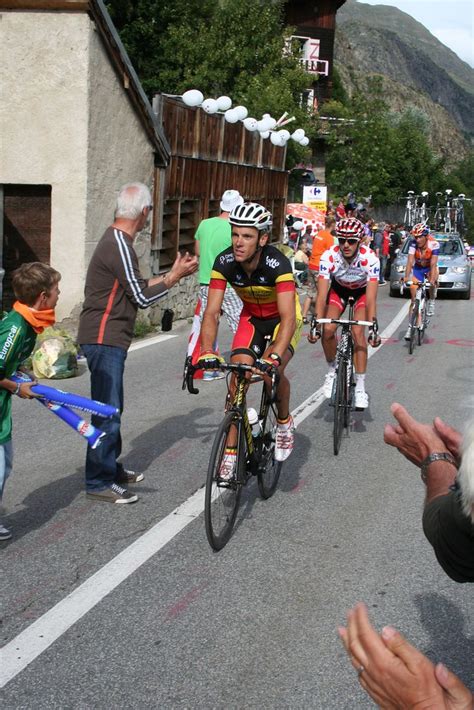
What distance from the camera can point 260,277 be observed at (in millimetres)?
6277

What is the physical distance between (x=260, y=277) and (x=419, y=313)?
9.35 meters

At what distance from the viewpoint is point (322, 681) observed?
400cm

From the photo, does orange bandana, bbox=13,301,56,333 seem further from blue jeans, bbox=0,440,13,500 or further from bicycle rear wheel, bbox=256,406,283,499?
bicycle rear wheel, bbox=256,406,283,499

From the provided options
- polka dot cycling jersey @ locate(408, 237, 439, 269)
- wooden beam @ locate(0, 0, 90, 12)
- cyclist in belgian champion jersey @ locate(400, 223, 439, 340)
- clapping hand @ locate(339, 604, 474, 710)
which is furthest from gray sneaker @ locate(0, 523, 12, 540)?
polka dot cycling jersey @ locate(408, 237, 439, 269)

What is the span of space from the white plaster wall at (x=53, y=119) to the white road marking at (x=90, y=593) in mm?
8912

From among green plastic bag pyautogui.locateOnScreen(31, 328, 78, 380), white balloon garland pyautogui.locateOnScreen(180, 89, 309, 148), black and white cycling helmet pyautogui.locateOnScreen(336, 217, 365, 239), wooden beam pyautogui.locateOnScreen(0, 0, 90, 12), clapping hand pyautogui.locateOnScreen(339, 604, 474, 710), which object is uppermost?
wooden beam pyautogui.locateOnScreen(0, 0, 90, 12)

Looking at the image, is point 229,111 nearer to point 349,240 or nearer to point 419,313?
point 419,313

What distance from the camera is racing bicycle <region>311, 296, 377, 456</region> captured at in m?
7.97

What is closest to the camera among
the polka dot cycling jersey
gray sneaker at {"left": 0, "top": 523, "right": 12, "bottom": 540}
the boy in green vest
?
the boy in green vest

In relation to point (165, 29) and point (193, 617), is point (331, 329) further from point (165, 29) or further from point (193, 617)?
point (165, 29)

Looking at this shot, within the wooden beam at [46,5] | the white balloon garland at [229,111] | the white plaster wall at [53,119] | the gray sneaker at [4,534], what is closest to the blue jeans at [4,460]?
the gray sneaker at [4,534]

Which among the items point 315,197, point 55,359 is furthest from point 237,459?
point 315,197

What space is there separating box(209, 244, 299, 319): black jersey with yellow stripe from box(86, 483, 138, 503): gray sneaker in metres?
1.51

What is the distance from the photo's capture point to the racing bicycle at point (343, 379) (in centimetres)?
797
